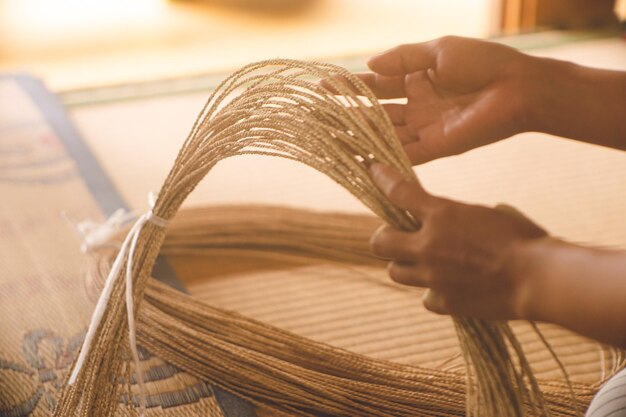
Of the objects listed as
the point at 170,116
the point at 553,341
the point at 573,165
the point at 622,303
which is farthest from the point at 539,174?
the point at 622,303

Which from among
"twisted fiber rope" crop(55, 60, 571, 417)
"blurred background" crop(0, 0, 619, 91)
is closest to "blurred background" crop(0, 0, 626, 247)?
"blurred background" crop(0, 0, 619, 91)

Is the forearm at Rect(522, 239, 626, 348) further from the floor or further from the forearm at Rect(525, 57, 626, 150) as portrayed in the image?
the floor

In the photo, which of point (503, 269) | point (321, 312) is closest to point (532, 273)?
point (503, 269)

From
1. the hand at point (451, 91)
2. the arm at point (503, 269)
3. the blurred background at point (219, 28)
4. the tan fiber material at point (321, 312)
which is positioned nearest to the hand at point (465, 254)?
the arm at point (503, 269)

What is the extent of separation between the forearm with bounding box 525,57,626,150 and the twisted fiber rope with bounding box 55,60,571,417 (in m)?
0.19

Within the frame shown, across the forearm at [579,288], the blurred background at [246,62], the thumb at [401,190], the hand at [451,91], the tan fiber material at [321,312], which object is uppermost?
the hand at [451,91]

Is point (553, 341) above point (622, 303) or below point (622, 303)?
below

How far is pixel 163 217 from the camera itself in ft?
3.53

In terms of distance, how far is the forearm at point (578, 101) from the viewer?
37.0 inches

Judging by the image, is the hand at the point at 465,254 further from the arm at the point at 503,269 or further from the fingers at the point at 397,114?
the fingers at the point at 397,114

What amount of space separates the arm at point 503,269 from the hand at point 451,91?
209 millimetres

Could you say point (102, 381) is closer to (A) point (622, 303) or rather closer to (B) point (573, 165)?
(A) point (622, 303)

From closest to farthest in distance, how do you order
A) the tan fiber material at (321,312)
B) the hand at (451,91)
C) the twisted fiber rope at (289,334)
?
1. the twisted fiber rope at (289,334)
2. the hand at (451,91)
3. the tan fiber material at (321,312)

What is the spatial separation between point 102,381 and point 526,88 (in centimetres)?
58
